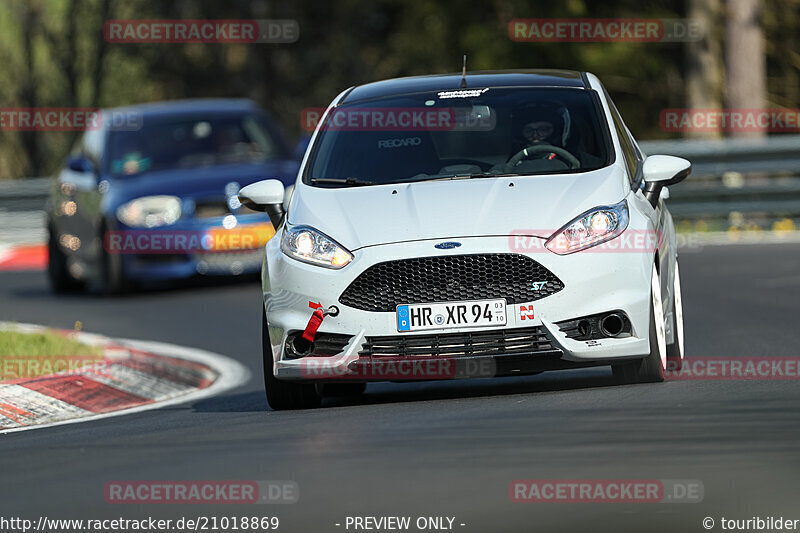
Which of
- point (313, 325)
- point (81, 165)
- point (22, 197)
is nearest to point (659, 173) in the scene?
point (313, 325)

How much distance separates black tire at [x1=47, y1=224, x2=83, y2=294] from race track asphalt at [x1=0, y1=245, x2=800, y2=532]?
8.35 meters

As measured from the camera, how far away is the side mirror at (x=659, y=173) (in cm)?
939

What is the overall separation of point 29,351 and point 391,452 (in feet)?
17.2

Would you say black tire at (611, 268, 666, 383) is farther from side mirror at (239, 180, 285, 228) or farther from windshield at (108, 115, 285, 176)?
windshield at (108, 115, 285, 176)

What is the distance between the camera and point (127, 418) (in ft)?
31.3

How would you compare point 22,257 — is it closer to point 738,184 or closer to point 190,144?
point 190,144

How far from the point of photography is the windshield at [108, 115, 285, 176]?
18594mm

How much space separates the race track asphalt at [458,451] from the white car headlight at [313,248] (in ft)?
2.44

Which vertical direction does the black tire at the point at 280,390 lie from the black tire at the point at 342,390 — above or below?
above

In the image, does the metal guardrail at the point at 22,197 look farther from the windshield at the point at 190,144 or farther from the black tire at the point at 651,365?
the black tire at the point at 651,365

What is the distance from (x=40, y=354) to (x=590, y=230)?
178 inches

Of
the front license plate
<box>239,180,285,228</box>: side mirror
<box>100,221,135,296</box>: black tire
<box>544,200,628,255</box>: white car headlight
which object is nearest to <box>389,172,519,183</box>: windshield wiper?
<box>544,200,628,255</box>: white car headlight

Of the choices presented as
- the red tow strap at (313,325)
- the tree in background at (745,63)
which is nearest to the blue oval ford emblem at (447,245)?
the red tow strap at (313,325)

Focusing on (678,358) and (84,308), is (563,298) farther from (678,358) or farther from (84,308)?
(84,308)
